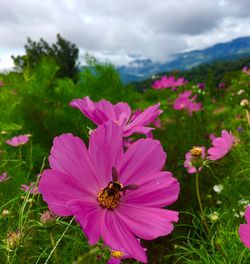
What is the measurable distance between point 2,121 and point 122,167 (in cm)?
190

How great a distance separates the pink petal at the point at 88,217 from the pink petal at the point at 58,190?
1 centimetres

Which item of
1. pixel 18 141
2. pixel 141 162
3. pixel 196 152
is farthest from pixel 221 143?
pixel 18 141

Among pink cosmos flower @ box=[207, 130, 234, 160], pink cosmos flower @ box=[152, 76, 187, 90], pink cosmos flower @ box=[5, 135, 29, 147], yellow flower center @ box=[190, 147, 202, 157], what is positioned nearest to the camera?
yellow flower center @ box=[190, 147, 202, 157]

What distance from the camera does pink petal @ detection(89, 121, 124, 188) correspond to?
21.2 inches

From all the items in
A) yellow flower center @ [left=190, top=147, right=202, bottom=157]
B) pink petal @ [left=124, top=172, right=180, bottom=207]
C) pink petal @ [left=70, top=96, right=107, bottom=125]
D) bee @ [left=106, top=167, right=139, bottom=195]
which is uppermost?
pink petal @ [left=70, top=96, right=107, bottom=125]

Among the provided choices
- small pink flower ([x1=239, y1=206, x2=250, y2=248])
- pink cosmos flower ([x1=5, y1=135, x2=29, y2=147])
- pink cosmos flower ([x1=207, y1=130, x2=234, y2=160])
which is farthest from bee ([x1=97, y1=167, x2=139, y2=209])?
pink cosmos flower ([x1=5, y1=135, x2=29, y2=147])

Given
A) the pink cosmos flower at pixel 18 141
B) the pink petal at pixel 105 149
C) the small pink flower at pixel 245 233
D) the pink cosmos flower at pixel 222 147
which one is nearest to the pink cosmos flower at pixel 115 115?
the pink petal at pixel 105 149

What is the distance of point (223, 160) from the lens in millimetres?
2531

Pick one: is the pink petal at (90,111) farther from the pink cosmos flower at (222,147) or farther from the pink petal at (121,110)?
the pink cosmos flower at (222,147)

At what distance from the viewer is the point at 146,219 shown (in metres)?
0.50

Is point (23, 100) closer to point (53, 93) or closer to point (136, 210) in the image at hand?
point (53, 93)

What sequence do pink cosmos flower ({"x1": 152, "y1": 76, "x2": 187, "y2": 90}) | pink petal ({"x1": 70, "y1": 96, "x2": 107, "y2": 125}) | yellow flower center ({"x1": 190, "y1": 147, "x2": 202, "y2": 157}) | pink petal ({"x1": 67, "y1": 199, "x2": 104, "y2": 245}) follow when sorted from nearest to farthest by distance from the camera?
pink petal ({"x1": 67, "y1": 199, "x2": 104, "y2": 245}) → pink petal ({"x1": 70, "y1": 96, "x2": 107, "y2": 125}) → yellow flower center ({"x1": 190, "y1": 147, "x2": 202, "y2": 157}) → pink cosmos flower ({"x1": 152, "y1": 76, "x2": 187, "y2": 90})

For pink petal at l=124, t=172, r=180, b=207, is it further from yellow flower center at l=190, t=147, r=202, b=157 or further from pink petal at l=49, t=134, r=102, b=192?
yellow flower center at l=190, t=147, r=202, b=157

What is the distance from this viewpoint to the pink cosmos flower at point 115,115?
65 centimetres
